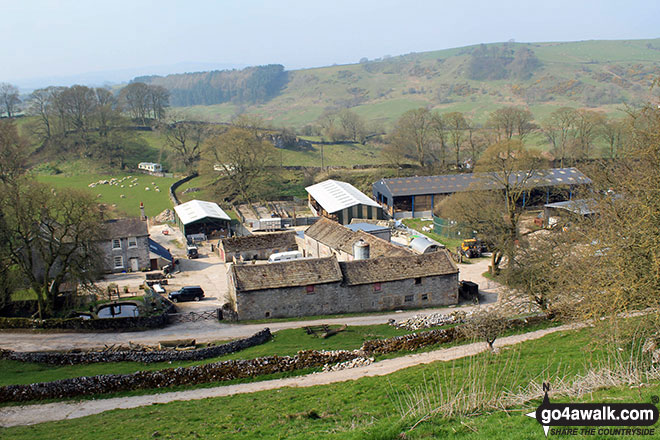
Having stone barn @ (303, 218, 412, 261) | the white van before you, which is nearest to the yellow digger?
stone barn @ (303, 218, 412, 261)

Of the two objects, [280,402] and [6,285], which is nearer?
[280,402]

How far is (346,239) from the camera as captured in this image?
4772 centimetres

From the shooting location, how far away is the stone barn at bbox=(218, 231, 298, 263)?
52312 mm

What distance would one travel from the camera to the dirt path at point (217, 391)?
76.6ft

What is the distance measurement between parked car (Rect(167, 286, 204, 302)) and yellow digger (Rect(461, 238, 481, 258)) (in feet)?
85.8

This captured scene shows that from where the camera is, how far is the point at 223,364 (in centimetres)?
2670

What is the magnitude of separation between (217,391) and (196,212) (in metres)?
39.7

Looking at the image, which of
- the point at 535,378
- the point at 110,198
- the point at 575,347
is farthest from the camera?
the point at 110,198

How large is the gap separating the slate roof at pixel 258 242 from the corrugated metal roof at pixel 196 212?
896cm

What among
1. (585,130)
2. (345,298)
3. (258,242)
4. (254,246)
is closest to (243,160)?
(258,242)

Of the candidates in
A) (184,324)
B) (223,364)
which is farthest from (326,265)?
(223,364)

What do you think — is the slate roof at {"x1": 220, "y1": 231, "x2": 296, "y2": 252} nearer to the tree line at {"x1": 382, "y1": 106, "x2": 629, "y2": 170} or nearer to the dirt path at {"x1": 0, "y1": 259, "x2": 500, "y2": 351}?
the dirt path at {"x1": 0, "y1": 259, "x2": 500, "y2": 351}

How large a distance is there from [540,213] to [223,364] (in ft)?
175

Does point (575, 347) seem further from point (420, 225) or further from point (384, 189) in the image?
point (384, 189)
